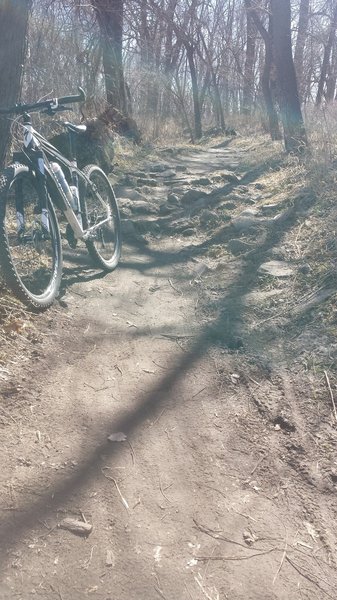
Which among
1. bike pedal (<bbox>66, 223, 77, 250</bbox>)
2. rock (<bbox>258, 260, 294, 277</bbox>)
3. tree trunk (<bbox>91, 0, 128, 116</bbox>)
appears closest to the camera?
bike pedal (<bbox>66, 223, 77, 250</bbox>)

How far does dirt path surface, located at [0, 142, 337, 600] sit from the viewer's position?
202 centimetres

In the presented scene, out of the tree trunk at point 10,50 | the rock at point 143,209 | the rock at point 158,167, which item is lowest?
the rock at point 143,209

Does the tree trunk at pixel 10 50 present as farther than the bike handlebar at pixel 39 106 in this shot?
Yes

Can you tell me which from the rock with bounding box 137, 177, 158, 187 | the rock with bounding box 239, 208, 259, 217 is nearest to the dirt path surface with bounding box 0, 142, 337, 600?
the rock with bounding box 239, 208, 259, 217

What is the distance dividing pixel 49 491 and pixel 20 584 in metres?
0.46

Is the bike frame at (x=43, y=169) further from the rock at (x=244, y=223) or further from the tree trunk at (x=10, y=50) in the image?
the rock at (x=244, y=223)

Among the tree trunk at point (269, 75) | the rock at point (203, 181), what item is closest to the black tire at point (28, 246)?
the rock at point (203, 181)

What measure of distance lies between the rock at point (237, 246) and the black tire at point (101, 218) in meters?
1.15

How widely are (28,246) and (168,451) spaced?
1879 millimetres

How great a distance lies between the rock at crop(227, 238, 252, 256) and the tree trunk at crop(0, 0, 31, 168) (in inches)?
93.3

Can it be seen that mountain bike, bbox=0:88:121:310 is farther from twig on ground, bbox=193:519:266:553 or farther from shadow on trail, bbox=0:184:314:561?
twig on ground, bbox=193:519:266:553

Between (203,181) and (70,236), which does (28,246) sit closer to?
(70,236)

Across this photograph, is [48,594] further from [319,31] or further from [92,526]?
[319,31]

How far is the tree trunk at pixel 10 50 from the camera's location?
14.4ft
